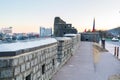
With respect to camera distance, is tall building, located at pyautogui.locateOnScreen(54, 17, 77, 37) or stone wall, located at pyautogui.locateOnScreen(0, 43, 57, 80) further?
tall building, located at pyautogui.locateOnScreen(54, 17, 77, 37)

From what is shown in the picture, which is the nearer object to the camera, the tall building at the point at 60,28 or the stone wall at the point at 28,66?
the stone wall at the point at 28,66

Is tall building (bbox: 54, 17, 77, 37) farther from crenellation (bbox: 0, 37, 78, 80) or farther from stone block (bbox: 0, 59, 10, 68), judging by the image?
stone block (bbox: 0, 59, 10, 68)

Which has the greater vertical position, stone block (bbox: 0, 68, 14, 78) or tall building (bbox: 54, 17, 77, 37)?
tall building (bbox: 54, 17, 77, 37)

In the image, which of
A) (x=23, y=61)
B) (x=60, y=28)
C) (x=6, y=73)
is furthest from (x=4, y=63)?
(x=60, y=28)

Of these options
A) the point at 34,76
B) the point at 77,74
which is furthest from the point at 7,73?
the point at 77,74

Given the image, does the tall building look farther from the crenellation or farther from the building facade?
the building facade

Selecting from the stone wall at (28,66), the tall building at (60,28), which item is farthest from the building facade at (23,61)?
the tall building at (60,28)

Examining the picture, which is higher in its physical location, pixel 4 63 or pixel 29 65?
pixel 4 63

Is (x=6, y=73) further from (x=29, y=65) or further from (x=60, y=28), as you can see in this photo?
(x=60, y=28)

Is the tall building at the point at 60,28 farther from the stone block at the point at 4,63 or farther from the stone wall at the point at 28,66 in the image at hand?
the stone block at the point at 4,63

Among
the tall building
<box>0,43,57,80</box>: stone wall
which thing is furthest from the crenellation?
the tall building

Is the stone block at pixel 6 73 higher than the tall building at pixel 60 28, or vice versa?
the tall building at pixel 60 28

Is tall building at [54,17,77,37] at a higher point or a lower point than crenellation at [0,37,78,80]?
higher

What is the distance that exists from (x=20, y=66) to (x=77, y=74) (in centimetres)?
438
